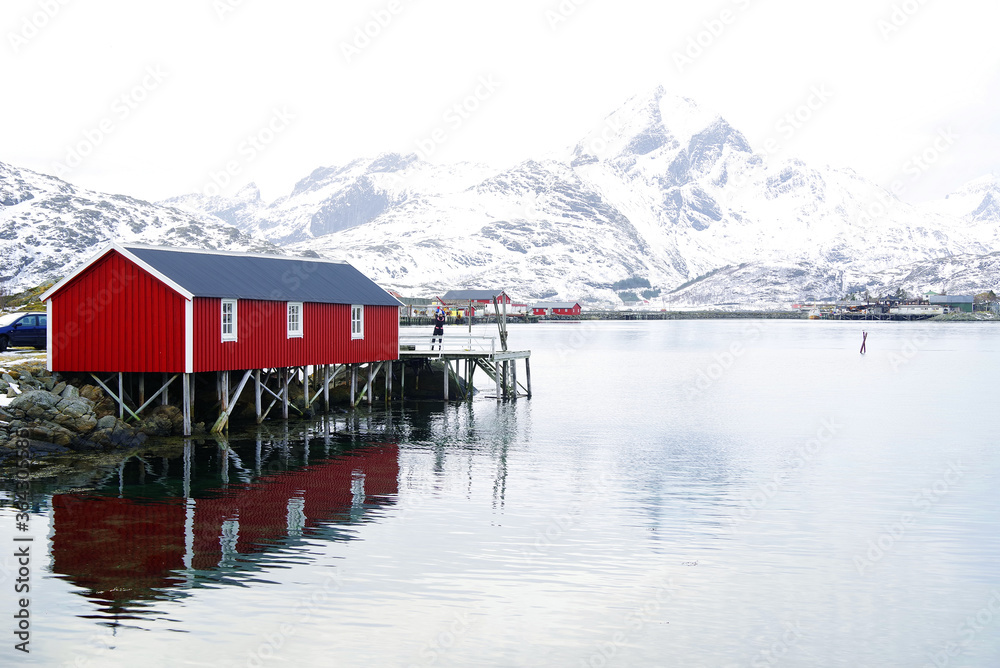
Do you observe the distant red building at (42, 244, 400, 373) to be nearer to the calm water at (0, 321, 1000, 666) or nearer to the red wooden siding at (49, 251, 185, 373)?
the red wooden siding at (49, 251, 185, 373)

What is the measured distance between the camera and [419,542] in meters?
23.2

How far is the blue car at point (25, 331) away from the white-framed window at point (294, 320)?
13.3 metres

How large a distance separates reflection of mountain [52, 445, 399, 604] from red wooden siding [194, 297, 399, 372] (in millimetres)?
8021

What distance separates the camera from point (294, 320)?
1668 inches

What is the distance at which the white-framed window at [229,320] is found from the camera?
125 ft

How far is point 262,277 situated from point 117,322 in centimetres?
722

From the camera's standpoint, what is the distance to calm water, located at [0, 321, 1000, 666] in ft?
55.5

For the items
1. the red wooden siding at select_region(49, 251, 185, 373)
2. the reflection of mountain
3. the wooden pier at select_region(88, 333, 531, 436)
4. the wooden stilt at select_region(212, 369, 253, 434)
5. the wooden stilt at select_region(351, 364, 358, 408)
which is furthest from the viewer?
the wooden stilt at select_region(351, 364, 358, 408)

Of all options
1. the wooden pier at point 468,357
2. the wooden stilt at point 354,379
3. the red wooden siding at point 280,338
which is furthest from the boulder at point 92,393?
the wooden pier at point 468,357

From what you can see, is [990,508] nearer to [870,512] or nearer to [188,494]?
[870,512]

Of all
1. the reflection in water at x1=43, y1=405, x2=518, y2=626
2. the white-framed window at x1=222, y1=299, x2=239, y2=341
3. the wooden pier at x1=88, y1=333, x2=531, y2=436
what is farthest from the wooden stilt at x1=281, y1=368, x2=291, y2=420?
the white-framed window at x1=222, y1=299, x2=239, y2=341

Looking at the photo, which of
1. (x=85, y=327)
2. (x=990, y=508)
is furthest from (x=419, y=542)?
(x=85, y=327)

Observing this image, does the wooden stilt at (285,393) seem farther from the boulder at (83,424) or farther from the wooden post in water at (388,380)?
the boulder at (83,424)

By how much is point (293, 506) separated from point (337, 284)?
2168 centimetres
